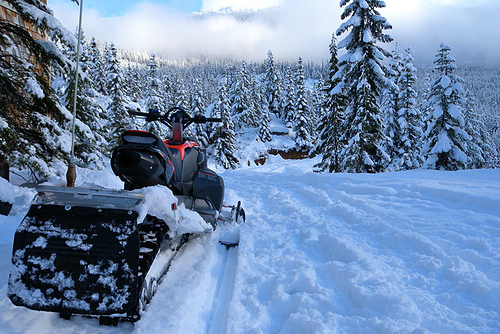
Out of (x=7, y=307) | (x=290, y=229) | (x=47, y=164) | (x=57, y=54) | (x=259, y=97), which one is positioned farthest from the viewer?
(x=259, y=97)

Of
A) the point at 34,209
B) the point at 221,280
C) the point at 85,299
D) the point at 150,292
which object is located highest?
the point at 34,209

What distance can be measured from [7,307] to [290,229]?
3.46 m

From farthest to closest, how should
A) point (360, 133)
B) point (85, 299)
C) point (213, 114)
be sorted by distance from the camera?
point (213, 114) → point (360, 133) → point (85, 299)

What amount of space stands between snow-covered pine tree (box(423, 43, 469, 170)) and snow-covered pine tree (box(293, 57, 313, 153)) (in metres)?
24.5

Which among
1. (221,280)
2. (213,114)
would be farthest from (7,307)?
(213,114)

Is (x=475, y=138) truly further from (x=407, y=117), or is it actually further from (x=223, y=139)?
(x=223, y=139)

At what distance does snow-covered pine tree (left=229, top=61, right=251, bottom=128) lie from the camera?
4819 cm

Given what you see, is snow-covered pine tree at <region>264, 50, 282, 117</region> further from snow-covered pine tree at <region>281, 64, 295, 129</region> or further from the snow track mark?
the snow track mark

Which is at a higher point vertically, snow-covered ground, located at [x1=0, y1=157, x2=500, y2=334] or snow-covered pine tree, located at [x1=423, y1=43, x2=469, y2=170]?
snow-covered pine tree, located at [x1=423, y1=43, x2=469, y2=170]

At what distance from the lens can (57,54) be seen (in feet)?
18.8

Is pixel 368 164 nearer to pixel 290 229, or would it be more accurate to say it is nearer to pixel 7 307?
pixel 290 229

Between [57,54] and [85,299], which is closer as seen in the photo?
[85,299]

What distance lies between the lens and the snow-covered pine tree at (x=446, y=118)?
18812 millimetres

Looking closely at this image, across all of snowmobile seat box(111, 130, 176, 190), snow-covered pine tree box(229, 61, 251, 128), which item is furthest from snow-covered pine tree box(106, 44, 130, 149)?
snow-covered pine tree box(229, 61, 251, 128)
